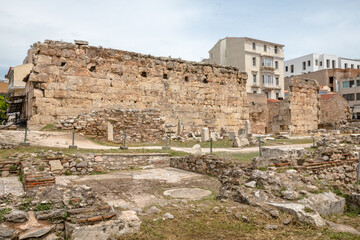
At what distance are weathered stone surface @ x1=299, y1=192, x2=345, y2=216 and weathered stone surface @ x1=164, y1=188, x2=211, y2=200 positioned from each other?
2046 millimetres

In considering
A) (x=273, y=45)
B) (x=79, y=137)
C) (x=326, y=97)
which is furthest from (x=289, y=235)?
(x=273, y=45)

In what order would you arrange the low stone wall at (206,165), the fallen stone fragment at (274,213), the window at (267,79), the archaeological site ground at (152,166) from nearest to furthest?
the archaeological site ground at (152,166)
the fallen stone fragment at (274,213)
the low stone wall at (206,165)
the window at (267,79)

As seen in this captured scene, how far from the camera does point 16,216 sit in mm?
3949

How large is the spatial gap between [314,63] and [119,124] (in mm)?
61995

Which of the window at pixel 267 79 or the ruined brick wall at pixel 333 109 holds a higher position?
the window at pixel 267 79

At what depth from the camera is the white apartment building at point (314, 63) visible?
65188 mm

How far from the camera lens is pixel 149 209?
5000 mm

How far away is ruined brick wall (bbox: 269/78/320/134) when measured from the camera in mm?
25516

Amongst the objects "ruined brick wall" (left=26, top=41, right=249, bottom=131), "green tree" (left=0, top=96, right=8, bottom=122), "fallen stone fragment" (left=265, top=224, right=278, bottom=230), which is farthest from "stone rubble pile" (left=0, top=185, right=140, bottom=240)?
"green tree" (left=0, top=96, right=8, bottom=122)

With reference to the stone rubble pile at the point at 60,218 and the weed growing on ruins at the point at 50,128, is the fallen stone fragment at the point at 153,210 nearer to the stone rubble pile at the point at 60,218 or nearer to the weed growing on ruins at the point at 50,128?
the stone rubble pile at the point at 60,218

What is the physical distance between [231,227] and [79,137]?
11.1 meters

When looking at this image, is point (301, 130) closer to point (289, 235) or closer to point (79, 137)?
point (79, 137)

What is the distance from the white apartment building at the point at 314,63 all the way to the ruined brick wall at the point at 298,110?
141 ft

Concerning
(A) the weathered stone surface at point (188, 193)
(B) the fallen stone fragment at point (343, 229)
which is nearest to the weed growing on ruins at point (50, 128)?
(A) the weathered stone surface at point (188, 193)
